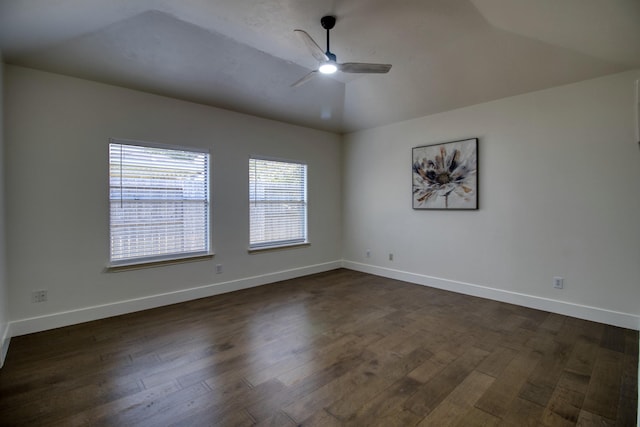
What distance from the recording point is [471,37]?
120 inches

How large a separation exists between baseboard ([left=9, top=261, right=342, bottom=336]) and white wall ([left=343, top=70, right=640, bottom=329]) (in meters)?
2.27

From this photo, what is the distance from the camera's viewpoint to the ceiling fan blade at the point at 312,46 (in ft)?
7.77

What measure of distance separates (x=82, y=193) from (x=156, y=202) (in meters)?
0.73

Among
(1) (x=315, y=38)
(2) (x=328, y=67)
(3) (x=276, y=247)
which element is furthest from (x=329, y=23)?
(3) (x=276, y=247)

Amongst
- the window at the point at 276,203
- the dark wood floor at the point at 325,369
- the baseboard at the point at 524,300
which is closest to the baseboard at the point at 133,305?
the dark wood floor at the point at 325,369

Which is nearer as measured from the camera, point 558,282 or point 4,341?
point 4,341

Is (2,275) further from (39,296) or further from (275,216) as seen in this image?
(275,216)

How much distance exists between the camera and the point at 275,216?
5.04 metres

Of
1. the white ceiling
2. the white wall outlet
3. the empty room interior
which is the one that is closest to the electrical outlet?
the empty room interior

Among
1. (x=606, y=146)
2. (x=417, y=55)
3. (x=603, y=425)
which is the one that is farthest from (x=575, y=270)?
(x=417, y=55)

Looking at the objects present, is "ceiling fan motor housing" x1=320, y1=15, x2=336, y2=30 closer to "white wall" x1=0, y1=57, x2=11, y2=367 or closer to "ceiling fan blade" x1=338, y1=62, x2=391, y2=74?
"ceiling fan blade" x1=338, y1=62, x2=391, y2=74

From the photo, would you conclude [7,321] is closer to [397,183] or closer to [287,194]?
[287,194]

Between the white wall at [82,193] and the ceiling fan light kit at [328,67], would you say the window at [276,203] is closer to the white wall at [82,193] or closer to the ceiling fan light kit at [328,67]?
the white wall at [82,193]

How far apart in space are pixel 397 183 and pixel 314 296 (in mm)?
2307
